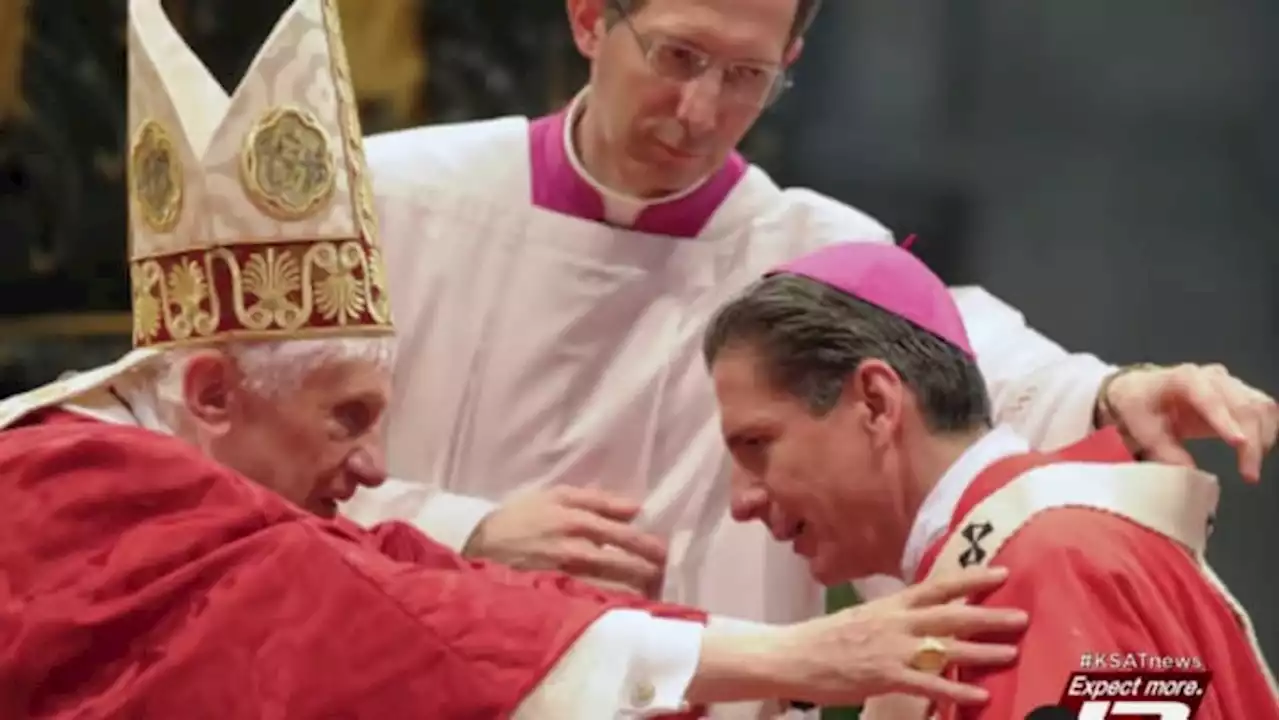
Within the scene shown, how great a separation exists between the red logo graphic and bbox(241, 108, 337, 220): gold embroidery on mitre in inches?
44.5

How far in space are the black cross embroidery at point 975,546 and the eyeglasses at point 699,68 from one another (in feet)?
3.15

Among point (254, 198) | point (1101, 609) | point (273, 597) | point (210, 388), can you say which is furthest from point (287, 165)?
point (1101, 609)

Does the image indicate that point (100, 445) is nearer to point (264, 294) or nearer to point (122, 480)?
point (122, 480)

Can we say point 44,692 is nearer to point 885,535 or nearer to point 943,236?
point 885,535

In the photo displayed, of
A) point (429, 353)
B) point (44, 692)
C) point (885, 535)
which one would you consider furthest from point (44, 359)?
point (885, 535)

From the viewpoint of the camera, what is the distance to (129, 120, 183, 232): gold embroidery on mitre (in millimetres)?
2479

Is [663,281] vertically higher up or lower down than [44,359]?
higher up

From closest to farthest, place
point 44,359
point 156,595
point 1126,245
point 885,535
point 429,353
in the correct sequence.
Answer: point 156,595 → point 885,535 → point 429,353 → point 1126,245 → point 44,359

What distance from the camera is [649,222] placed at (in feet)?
9.98

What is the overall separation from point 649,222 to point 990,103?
5.07 ft

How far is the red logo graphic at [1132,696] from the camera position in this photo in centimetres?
190

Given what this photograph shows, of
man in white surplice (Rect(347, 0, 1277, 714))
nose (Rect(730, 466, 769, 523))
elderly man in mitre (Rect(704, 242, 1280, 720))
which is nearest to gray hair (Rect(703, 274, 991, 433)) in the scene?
elderly man in mitre (Rect(704, 242, 1280, 720))

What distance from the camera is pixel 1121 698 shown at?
6.30 ft

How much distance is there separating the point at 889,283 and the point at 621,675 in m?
0.57
